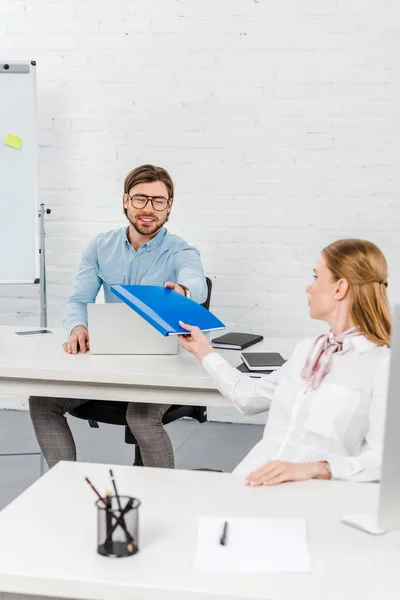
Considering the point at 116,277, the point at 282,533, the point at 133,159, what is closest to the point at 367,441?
the point at 282,533

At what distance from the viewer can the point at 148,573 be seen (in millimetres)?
1184

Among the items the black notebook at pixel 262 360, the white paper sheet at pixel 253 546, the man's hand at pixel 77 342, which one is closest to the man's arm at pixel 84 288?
the man's hand at pixel 77 342

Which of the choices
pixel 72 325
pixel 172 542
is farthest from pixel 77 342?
pixel 172 542

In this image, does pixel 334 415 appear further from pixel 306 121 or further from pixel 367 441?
pixel 306 121

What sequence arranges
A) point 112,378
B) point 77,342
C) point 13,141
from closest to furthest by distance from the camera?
point 112,378, point 77,342, point 13,141

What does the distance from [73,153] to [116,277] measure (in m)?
1.55

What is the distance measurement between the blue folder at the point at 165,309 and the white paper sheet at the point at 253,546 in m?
1.04

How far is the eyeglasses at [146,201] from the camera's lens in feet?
10.1

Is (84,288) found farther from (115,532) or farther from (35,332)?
(115,532)

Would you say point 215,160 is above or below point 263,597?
above

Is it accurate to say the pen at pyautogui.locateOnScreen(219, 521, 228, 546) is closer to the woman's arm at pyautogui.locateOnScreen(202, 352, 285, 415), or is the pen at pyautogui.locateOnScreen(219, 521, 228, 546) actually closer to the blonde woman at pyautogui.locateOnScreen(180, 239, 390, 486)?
the blonde woman at pyautogui.locateOnScreen(180, 239, 390, 486)

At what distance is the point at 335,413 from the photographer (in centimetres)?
180

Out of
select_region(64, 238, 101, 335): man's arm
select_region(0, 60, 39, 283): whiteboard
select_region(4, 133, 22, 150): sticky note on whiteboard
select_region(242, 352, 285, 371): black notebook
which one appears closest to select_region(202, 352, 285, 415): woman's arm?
select_region(242, 352, 285, 371): black notebook

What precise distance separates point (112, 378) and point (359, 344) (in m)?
0.91
